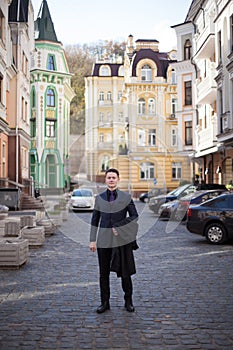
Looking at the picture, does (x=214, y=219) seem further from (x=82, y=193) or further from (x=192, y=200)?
(x=82, y=193)

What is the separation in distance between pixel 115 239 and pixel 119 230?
0.44ft

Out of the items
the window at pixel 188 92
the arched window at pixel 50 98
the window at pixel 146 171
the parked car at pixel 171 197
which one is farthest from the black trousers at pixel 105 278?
the arched window at pixel 50 98

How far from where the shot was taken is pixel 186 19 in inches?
1391

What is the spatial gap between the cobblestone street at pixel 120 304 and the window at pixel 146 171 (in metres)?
31.4

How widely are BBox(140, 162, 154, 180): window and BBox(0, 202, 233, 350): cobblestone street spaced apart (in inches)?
1236

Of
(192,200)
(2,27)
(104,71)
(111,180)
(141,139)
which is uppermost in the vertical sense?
(104,71)

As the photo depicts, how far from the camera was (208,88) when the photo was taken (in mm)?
27484

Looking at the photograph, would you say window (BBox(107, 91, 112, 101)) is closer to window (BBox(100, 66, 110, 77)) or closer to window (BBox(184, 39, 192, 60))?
window (BBox(100, 66, 110, 77))

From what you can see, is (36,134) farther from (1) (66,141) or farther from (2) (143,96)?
(2) (143,96)

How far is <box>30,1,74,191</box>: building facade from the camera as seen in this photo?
154 feet

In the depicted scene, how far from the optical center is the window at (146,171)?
44031mm

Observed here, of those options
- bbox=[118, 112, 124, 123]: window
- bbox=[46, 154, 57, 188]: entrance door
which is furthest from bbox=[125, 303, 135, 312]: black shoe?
bbox=[118, 112, 124, 123]: window

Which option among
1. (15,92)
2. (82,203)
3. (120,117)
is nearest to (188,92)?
(82,203)

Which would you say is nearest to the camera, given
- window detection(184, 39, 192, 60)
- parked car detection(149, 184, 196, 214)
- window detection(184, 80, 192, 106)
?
parked car detection(149, 184, 196, 214)
